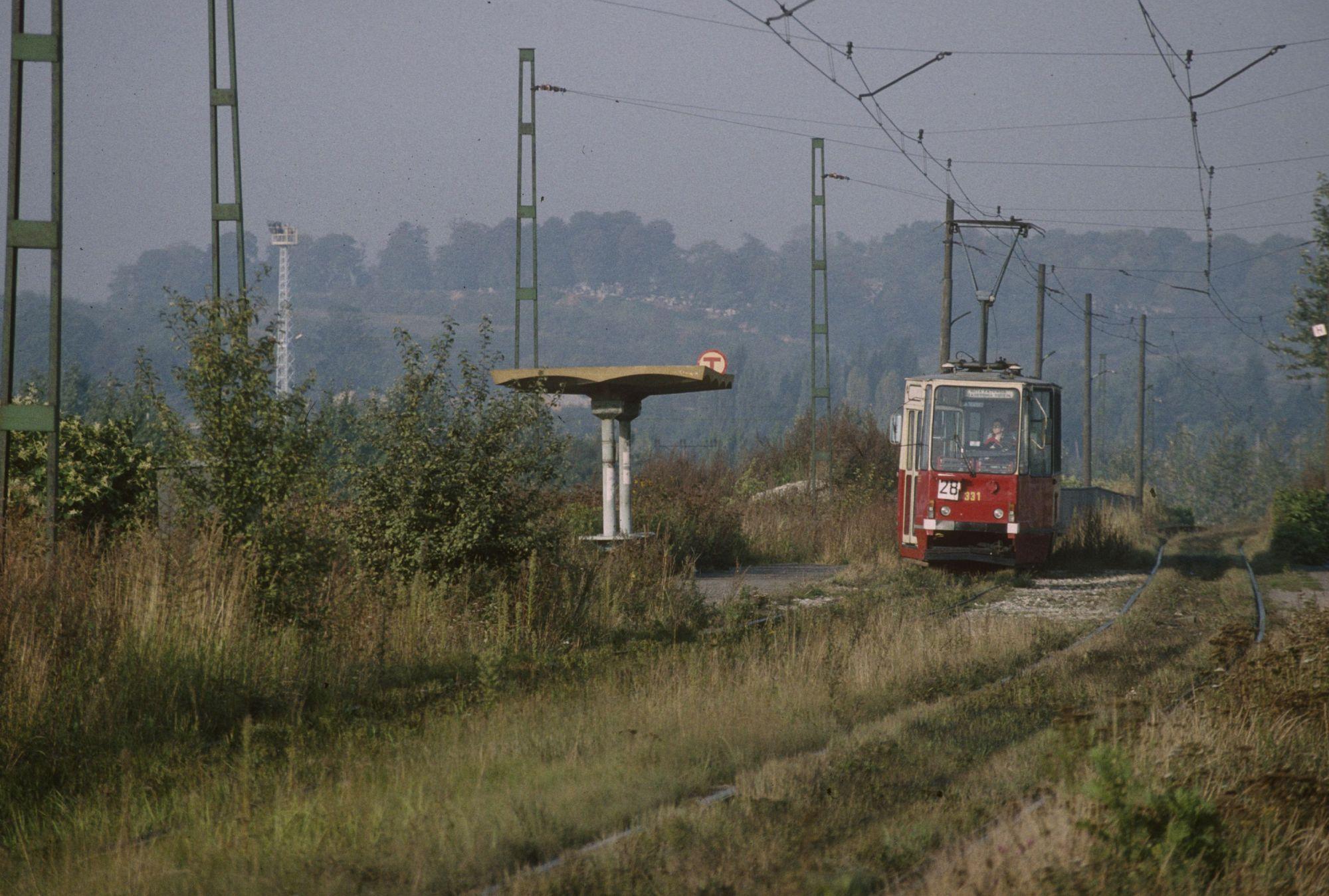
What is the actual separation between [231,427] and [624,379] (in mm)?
8061

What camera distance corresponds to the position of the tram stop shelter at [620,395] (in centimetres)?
1700

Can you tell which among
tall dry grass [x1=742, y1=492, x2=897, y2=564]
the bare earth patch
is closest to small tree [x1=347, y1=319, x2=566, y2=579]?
the bare earth patch

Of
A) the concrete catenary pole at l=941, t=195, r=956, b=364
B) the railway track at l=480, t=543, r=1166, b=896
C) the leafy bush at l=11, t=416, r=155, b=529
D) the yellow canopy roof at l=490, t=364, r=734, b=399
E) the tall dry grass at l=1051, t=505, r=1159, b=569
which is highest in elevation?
the concrete catenary pole at l=941, t=195, r=956, b=364

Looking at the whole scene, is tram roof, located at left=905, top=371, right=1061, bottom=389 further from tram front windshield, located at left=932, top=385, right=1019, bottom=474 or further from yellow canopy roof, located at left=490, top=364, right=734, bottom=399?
yellow canopy roof, located at left=490, top=364, right=734, bottom=399

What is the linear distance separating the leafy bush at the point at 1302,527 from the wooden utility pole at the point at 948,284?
9.17m

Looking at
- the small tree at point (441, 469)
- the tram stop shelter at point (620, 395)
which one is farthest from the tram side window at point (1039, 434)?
the small tree at point (441, 469)

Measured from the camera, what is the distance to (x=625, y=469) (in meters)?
19.2

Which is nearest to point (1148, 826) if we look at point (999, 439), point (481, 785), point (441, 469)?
point (481, 785)

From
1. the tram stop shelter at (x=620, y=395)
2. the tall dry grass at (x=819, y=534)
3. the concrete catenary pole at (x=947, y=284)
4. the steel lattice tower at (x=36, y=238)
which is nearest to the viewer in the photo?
the steel lattice tower at (x=36, y=238)

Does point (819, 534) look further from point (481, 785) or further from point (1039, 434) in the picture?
point (481, 785)

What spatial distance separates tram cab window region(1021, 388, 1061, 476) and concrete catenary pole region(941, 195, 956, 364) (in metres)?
9.14

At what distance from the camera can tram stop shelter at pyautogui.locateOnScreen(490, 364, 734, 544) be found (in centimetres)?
1700

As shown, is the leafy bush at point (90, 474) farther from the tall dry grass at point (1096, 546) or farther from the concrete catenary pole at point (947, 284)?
the concrete catenary pole at point (947, 284)

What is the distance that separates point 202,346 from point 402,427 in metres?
2.33
